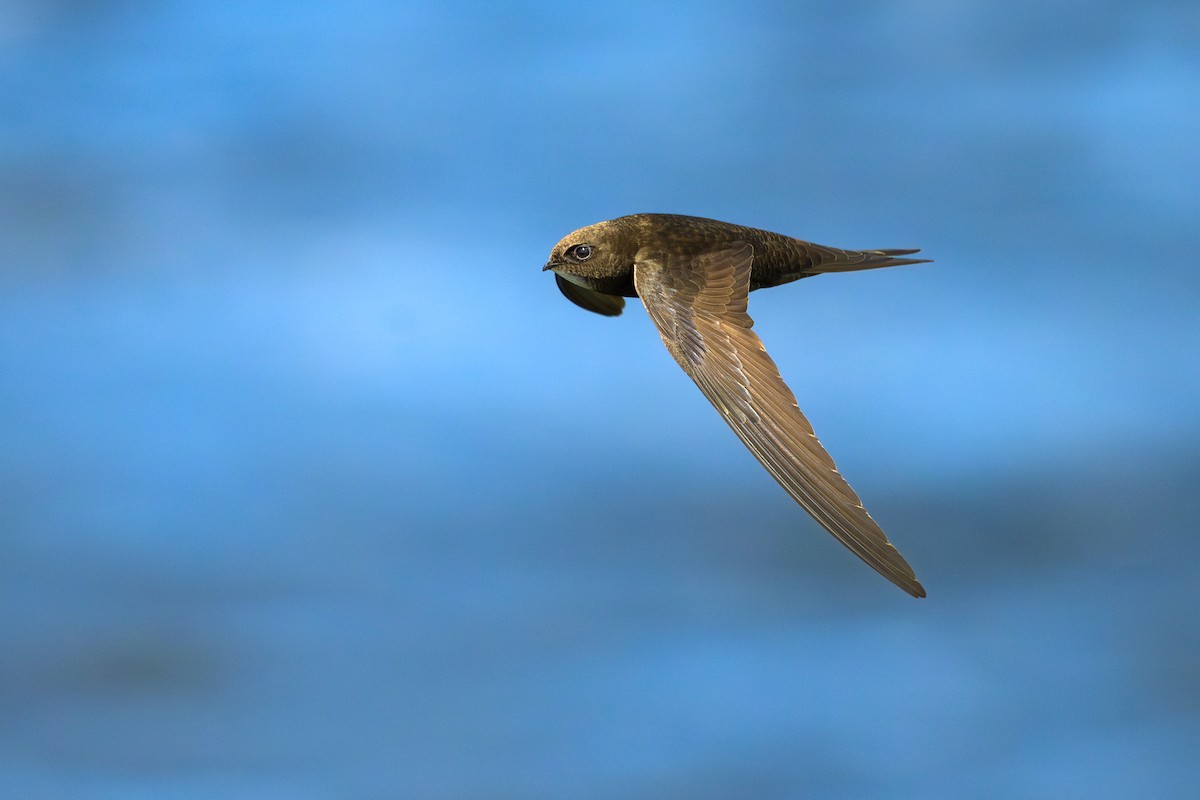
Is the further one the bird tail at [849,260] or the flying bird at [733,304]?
the bird tail at [849,260]

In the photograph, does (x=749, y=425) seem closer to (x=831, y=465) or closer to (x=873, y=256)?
(x=831, y=465)

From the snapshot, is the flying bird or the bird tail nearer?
the flying bird

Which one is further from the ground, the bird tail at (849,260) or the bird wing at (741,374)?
the bird tail at (849,260)

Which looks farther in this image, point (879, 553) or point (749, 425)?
point (749, 425)

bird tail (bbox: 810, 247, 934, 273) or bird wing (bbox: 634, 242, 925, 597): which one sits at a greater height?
bird tail (bbox: 810, 247, 934, 273)

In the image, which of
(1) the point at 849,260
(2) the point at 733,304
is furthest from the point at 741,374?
(1) the point at 849,260

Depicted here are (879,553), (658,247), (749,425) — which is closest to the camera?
(879,553)

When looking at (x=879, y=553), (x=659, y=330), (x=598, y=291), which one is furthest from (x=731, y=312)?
(x=879, y=553)
